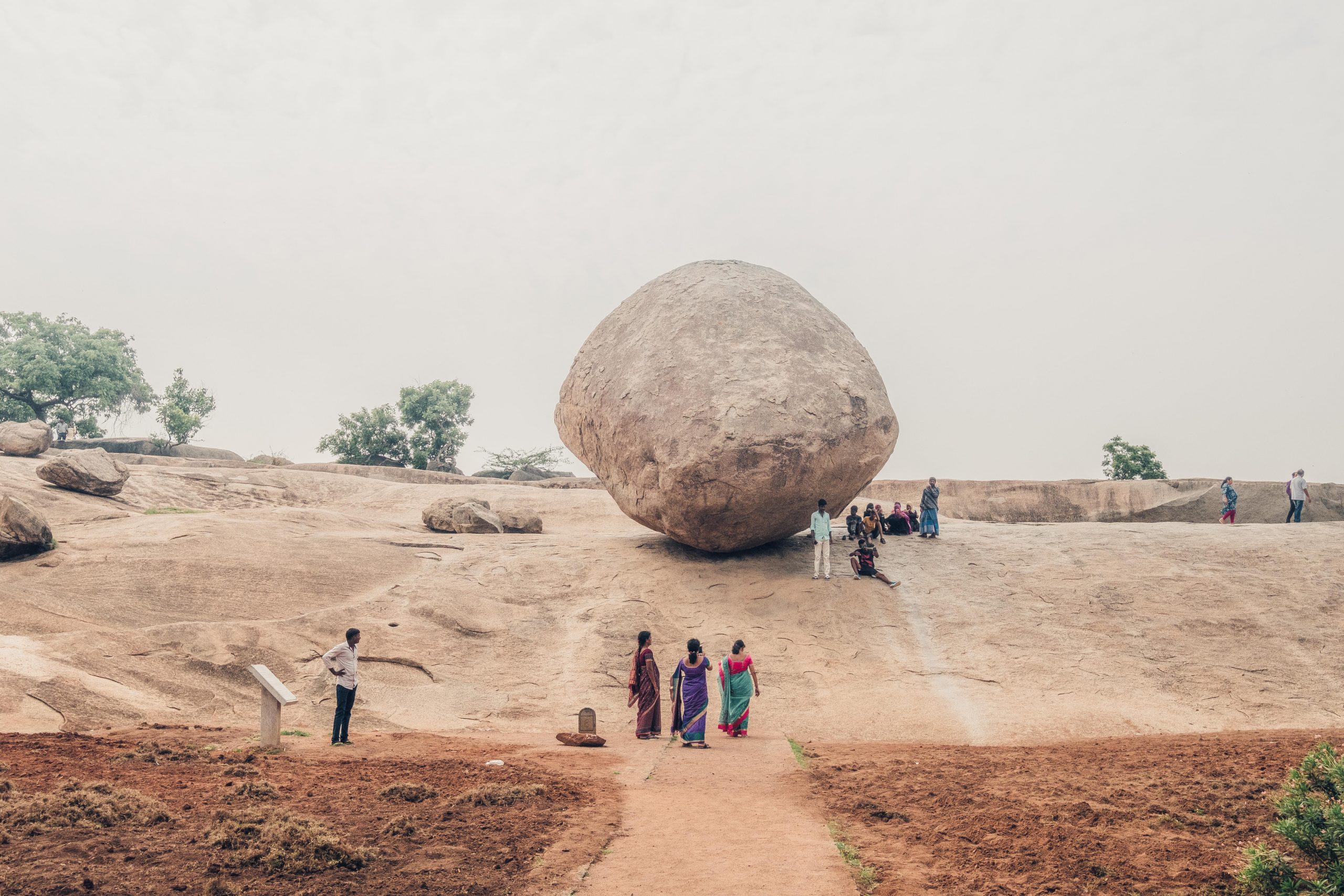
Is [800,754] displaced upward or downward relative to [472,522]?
downward

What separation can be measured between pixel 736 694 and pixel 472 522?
9225 millimetres

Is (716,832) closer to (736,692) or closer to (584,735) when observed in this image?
(584,735)

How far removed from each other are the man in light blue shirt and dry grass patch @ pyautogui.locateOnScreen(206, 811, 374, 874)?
30.0ft

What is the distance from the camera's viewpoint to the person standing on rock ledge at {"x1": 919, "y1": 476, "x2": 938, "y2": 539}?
15.5m

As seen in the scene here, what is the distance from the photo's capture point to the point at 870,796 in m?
6.50

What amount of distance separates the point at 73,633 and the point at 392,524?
8.34m

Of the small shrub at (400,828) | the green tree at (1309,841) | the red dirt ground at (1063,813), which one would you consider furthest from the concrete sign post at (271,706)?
the green tree at (1309,841)

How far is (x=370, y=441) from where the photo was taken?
1522 inches

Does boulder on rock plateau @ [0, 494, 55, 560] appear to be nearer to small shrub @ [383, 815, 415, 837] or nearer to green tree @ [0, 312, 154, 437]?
small shrub @ [383, 815, 415, 837]

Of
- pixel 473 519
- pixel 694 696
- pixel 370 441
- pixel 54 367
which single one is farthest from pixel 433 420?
pixel 694 696

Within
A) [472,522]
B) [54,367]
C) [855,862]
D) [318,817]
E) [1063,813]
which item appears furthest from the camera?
[54,367]

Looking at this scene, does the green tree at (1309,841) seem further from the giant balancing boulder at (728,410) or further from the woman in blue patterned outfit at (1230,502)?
the woman in blue patterned outfit at (1230,502)

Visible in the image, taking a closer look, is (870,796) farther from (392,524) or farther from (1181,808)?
(392,524)

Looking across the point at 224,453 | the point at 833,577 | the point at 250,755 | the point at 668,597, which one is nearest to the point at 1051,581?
the point at 833,577
